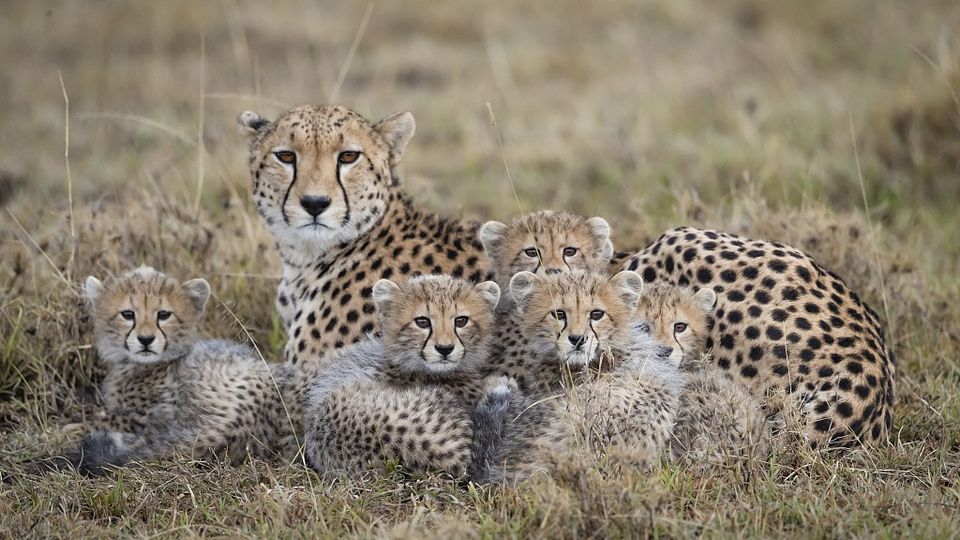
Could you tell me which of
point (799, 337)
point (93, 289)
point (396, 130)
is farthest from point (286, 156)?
point (799, 337)

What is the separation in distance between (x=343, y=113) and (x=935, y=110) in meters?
4.02

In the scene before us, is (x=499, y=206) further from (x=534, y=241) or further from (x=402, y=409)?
(x=402, y=409)

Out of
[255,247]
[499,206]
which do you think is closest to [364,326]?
[255,247]

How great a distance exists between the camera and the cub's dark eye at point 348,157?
4398 mm

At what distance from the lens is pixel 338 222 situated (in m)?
4.38

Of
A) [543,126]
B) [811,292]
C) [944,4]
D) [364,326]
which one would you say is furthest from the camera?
[944,4]

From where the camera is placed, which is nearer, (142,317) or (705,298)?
(705,298)

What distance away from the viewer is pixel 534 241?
418 centimetres

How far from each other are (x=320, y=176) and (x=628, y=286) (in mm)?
1148

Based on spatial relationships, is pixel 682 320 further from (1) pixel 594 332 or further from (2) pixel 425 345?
(2) pixel 425 345

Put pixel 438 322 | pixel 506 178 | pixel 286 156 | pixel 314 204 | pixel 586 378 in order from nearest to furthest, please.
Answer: pixel 586 378 → pixel 438 322 → pixel 314 204 → pixel 286 156 → pixel 506 178

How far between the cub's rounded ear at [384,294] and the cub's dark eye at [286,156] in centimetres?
69

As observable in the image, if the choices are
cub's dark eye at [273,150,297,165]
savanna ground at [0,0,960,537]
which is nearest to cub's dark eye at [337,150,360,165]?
cub's dark eye at [273,150,297,165]

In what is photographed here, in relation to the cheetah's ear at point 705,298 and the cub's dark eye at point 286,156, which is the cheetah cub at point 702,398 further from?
the cub's dark eye at point 286,156
